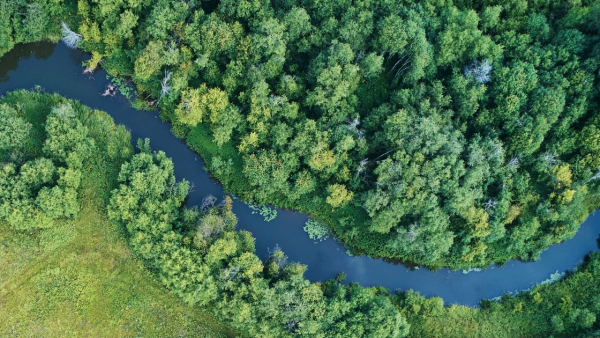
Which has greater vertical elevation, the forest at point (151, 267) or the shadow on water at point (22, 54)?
the shadow on water at point (22, 54)

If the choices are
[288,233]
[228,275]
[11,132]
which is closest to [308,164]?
[288,233]

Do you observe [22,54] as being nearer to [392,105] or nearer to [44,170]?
[44,170]

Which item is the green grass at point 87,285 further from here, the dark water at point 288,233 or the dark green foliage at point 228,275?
the dark water at point 288,233

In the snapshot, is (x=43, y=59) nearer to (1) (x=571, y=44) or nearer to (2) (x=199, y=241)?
(2) (x=199, y=241)

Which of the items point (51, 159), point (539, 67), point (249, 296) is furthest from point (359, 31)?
point (51, 159)

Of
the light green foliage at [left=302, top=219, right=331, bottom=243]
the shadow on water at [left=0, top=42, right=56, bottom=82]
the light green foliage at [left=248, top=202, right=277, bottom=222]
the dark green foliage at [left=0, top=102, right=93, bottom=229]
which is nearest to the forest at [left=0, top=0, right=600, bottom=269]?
the light green foliage at [left=248, top=202, right=277, bottom=222]

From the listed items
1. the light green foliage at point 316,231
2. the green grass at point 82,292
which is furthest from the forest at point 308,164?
the light green foliage at point 316,231

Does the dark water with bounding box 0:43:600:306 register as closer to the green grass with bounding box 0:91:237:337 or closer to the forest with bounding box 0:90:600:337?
the forest with bounding box 0:90:600:337
